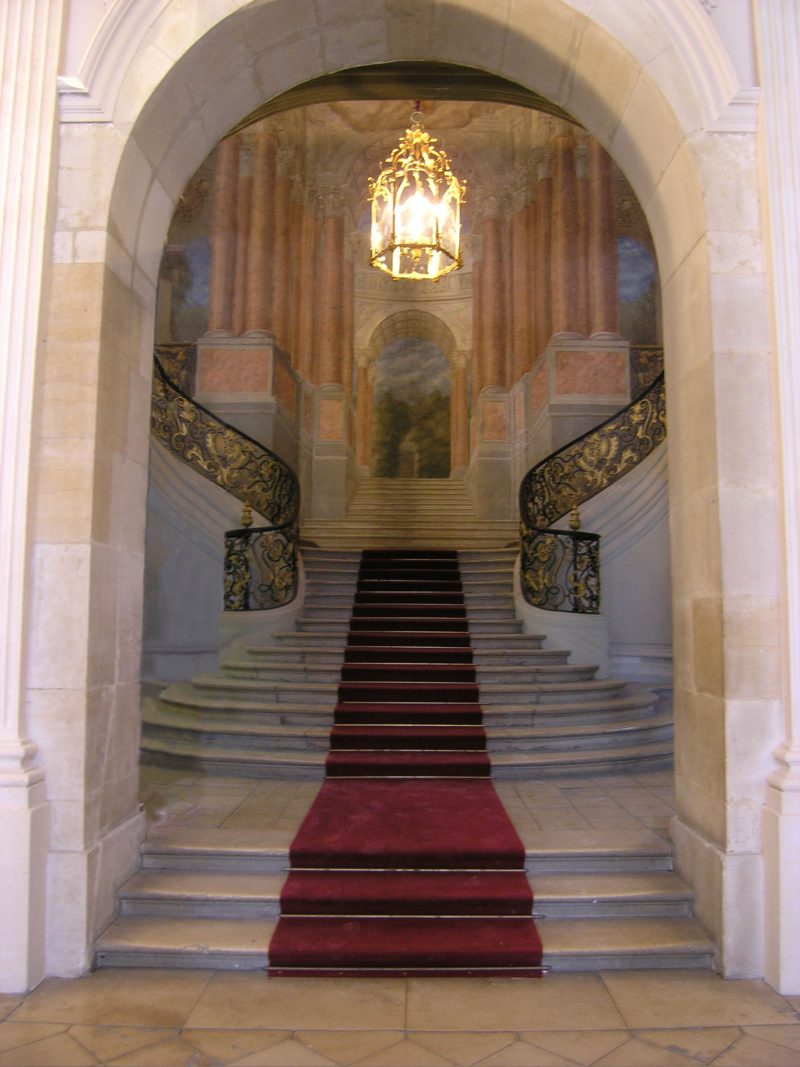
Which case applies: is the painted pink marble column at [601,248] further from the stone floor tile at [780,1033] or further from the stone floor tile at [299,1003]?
the stone floor tile at [299,1003]

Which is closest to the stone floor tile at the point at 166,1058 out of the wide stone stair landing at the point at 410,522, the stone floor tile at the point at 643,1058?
the stone floor tile at the point at 643,1058

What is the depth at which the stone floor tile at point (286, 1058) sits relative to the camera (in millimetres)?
2355

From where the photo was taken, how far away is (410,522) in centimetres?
1204

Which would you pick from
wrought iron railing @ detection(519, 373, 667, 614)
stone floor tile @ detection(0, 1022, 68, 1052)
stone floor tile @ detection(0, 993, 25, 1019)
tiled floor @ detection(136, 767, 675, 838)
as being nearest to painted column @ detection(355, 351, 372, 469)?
wrought iron railing @ detection(519, 373, 667, 614)

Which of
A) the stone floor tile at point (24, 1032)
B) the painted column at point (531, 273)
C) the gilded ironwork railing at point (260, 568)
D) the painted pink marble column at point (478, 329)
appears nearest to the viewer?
the stone floor tile at point (24, 1032)

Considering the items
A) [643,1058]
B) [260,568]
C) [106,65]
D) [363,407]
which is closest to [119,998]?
[643,1058]

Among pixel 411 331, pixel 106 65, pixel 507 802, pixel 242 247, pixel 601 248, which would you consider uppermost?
pixel 411 331

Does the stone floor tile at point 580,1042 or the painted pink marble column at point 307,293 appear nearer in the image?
the stone floor tile at point 580,1042

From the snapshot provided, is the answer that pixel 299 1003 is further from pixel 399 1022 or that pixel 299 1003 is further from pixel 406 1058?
pixel 406 1058

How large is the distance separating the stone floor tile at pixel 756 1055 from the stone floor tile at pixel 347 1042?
0.99 metres

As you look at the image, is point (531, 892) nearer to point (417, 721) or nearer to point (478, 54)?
point (417, 721)

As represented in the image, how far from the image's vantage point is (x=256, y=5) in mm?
3350

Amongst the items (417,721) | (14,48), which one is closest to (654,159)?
(14,48)

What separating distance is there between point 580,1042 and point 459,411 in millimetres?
15499
